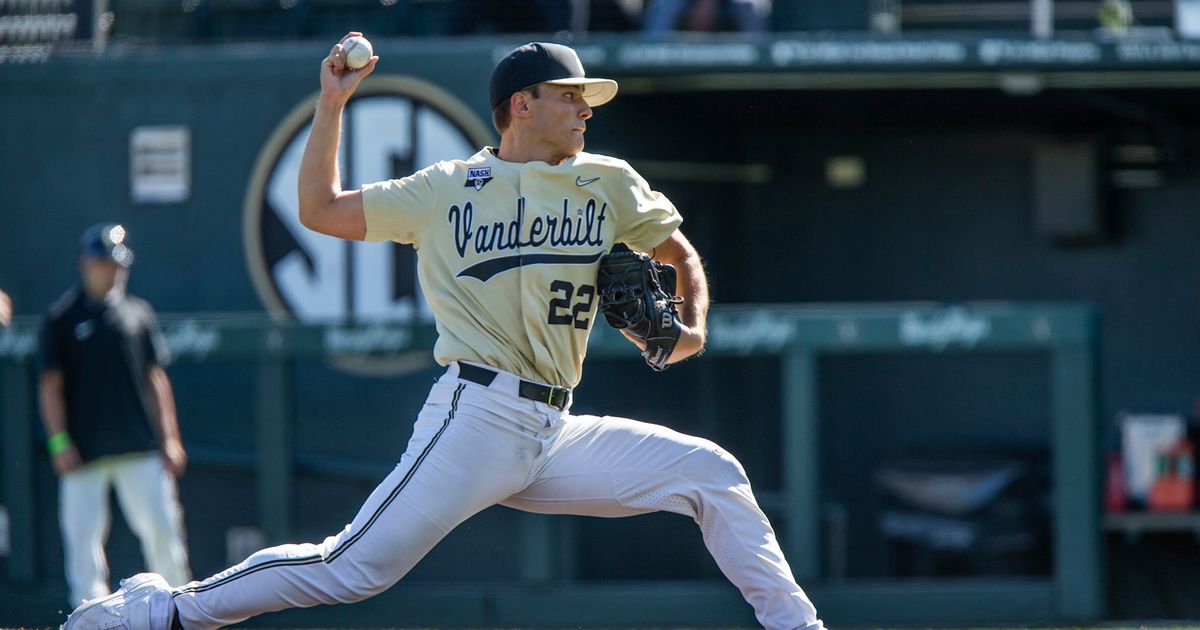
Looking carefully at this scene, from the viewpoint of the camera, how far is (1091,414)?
716 centimetres

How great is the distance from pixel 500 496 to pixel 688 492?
462 millimetres

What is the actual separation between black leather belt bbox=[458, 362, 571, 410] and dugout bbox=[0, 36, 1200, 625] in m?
3.27

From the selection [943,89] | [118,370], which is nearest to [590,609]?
[118,370]

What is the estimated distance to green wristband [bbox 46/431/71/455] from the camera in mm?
7031

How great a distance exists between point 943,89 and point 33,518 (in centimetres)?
488

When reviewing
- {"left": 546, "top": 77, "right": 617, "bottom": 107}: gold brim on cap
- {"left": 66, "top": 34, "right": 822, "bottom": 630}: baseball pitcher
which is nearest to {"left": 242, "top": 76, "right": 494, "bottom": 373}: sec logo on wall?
{"left": 546, "top": 77, "right": 617, "bottom": 107}: gold brim on cap

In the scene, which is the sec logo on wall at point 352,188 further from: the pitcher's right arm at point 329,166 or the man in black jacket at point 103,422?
the pitcher's right arm at point 329,166

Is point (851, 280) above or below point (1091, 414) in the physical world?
above

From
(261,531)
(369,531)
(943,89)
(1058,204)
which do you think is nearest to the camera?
(369,531)

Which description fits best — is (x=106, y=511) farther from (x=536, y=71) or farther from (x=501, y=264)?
(x=536, y=71)

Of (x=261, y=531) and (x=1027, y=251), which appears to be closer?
(x=261, y=531)

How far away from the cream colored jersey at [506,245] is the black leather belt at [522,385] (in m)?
0.03

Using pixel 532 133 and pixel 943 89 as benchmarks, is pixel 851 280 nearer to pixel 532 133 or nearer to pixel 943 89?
pixel 943 89

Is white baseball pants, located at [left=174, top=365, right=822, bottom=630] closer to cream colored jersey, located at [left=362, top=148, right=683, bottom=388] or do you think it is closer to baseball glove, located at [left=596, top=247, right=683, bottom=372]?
cream colored jersey, located at [left=362, top=148, right=683, bottom=388]
